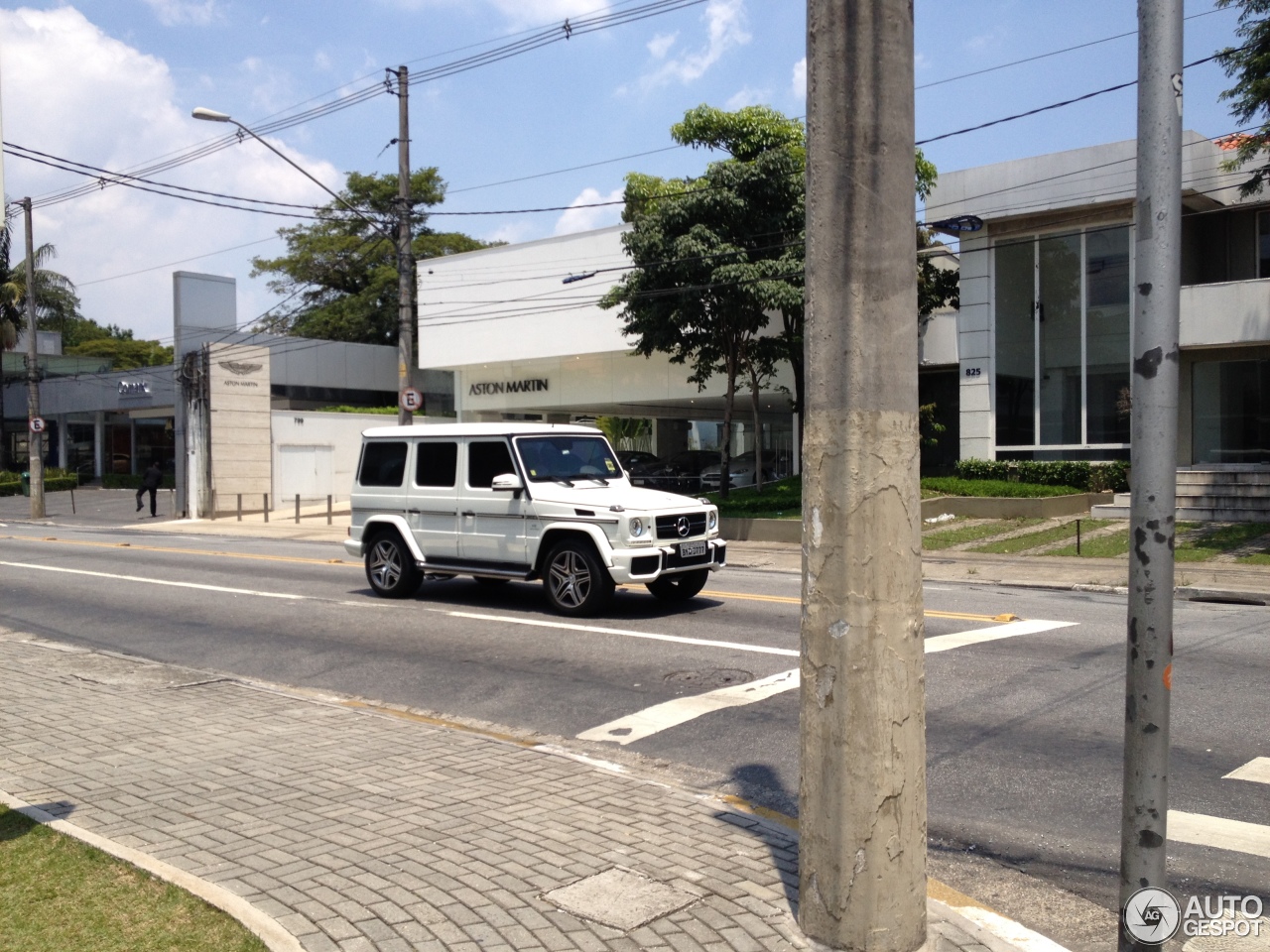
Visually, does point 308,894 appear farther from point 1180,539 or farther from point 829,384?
point 1180,539

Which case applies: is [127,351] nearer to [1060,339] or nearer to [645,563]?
[1060,339]

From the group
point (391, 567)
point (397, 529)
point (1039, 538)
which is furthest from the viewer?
point (1039, 538)

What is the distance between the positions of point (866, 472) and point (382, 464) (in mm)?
10731

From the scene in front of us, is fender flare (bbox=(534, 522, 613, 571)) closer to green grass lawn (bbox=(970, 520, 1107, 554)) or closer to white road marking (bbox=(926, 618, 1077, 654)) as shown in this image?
white road marking (bbox=(926, 618, 1077, 654))

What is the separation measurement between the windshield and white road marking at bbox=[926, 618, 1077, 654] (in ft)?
14.4

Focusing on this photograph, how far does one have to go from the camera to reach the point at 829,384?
3951 mm

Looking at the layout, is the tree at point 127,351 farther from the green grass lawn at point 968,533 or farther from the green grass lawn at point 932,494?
the green grass lawn at point 968,533

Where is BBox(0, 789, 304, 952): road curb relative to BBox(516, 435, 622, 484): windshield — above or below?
below

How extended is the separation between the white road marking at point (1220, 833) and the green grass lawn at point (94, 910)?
4291 millimetres

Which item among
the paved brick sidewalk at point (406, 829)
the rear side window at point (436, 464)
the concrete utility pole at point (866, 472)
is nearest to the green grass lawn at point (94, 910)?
the paved brick sidewalk at point (406, 829)

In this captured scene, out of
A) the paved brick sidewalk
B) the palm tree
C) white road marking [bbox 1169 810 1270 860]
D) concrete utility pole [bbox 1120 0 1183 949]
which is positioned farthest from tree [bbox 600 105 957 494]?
the palm tree

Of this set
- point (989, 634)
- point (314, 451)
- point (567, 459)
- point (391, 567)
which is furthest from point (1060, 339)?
point (314, 451)

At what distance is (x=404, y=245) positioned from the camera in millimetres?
23844

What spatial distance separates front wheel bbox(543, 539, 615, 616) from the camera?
11.7 m
